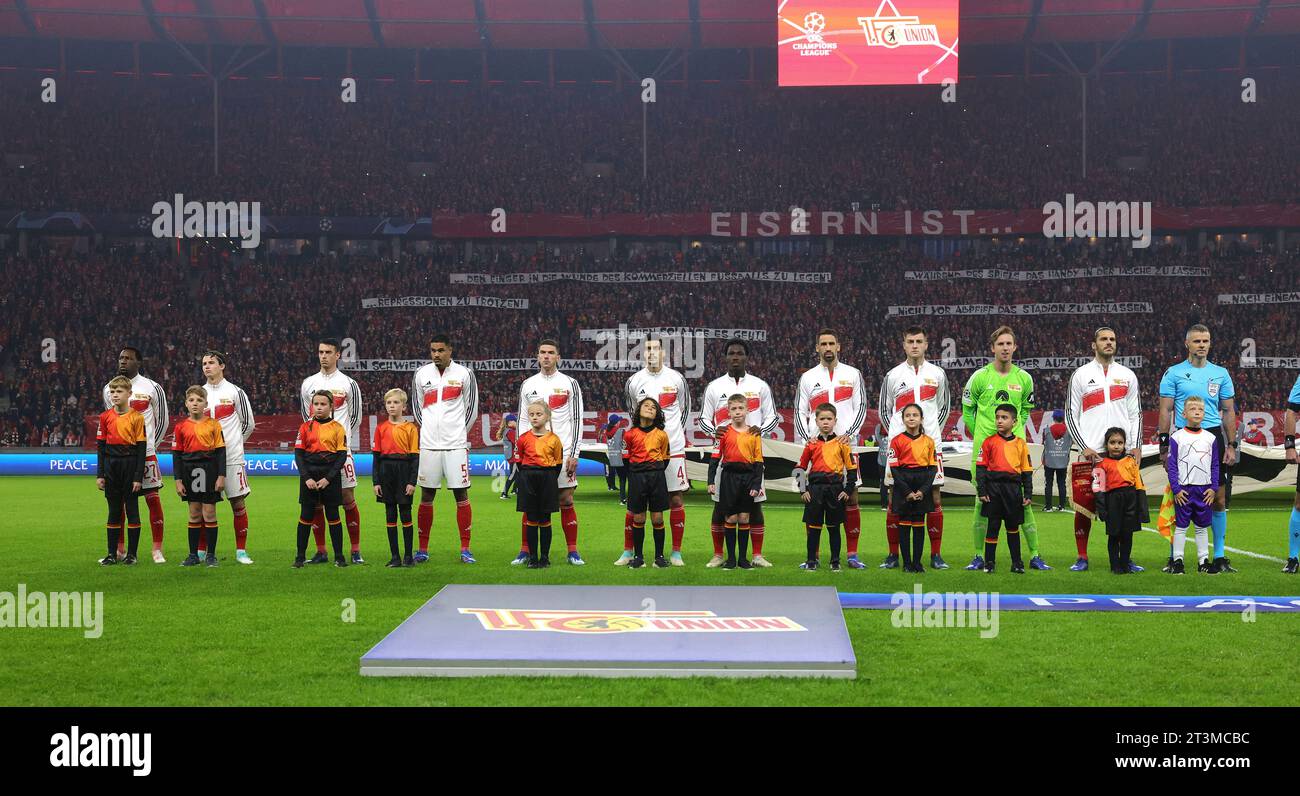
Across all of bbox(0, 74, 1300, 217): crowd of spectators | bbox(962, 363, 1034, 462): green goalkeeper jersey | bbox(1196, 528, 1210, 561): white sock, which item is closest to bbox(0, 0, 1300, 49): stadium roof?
bbox(0, 74, 1300, 217): crowd of spectators

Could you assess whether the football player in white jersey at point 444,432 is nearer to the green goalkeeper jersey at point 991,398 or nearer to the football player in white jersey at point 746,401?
the football player in white jersey at point 746,401

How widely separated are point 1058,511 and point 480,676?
13053 mm

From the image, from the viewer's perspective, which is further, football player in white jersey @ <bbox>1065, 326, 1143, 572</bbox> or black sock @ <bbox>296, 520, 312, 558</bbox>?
black sock @ <bbox>296, 520, 312, 558</bbox>

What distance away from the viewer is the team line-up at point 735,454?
10.5m

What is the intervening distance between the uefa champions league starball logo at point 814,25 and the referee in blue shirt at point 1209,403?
2524 centimetres

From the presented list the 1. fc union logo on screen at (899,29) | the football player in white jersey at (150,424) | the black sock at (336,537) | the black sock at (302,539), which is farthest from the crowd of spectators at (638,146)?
the black sock at (336,537)

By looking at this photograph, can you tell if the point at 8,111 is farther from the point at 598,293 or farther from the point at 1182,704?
the point at 1182,704

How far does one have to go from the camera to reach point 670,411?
11.9 meters

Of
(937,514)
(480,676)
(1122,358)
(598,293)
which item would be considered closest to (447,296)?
(598,293)

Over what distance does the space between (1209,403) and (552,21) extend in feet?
105

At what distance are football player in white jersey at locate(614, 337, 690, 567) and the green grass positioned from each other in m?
0.51

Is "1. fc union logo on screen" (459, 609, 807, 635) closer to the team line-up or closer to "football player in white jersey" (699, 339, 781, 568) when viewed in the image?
the team line-up

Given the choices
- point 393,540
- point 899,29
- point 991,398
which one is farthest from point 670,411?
point 899,29

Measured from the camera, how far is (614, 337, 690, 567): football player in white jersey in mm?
11379
